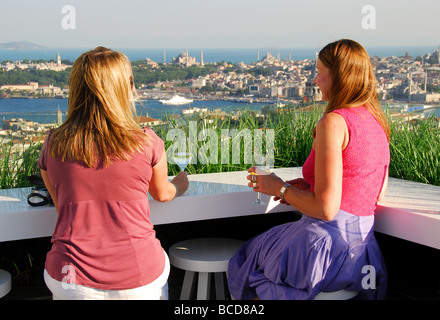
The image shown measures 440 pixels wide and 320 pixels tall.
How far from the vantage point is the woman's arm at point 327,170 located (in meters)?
1.72

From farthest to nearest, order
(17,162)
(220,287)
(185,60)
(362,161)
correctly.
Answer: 1. (185,60)
2. (17,162)
3. (220,287)
4. (362,161)

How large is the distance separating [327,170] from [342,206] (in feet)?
0.90

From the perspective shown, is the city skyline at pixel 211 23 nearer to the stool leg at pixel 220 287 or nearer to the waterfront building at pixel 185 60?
the waterfront building at pixel 185 60

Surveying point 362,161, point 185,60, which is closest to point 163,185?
point 362,161

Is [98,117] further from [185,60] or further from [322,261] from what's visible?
[185,60]

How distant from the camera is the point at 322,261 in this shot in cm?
188

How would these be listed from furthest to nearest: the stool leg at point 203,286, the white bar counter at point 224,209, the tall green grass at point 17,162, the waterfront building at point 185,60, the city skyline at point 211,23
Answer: the city skyline at point 211,23 < the waterfront building at point 185,60 < the tall green grass at point 17,162 < the stool leg at point 203,286 < the white bar counter at point 224,209

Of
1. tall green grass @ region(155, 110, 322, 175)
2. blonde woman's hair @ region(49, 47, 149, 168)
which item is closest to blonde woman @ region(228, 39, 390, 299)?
blonde woman's hair @ region(49, 47, 149, 168)

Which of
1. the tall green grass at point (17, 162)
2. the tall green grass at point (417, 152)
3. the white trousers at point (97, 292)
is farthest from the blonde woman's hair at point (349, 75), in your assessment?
the tall green grass at point (17, 162)

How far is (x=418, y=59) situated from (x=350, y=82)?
384 inches

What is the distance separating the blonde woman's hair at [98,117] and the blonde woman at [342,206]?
71 centimetres

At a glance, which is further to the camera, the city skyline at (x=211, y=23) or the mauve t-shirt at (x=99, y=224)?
the city skyline at (x=211, y=23)

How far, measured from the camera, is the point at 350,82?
195 centimetres
